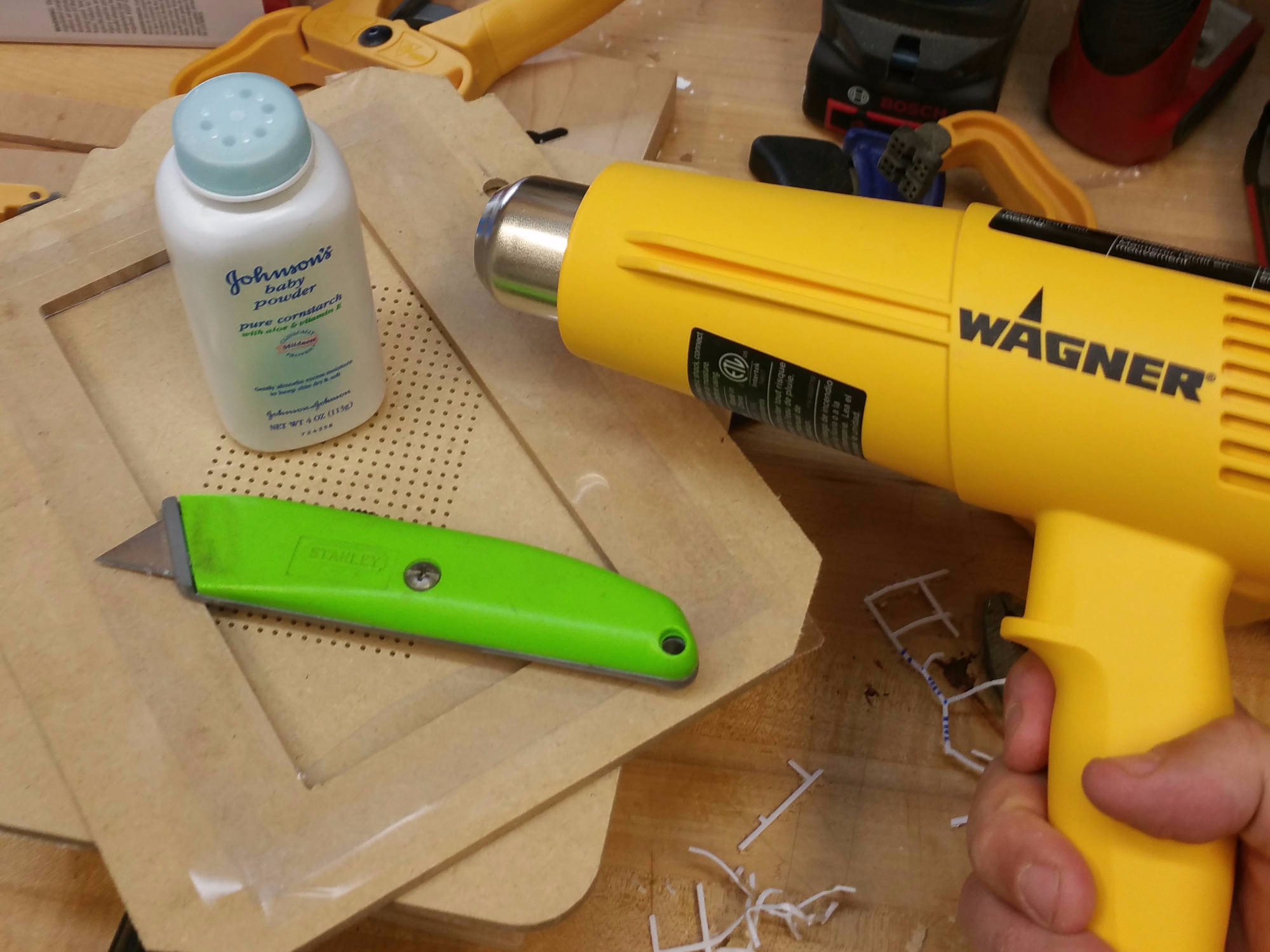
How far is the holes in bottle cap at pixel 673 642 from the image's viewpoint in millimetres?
494

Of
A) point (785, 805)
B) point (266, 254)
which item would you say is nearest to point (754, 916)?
point (785, 805)

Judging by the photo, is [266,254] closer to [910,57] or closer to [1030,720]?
[1030,720]

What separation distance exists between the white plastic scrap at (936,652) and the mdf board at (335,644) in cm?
14

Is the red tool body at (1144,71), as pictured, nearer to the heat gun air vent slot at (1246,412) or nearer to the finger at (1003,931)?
the heat gun air vent slot at (1246,412)

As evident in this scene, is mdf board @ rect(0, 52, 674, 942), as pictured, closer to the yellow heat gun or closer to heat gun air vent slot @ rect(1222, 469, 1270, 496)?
the yellow heat gun

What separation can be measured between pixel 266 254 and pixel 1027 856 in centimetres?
44

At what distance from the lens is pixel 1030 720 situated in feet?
1.68

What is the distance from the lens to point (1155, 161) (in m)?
0.86

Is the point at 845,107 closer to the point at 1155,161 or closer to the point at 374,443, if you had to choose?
the point at 1155,161

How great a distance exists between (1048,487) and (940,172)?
1.24ft

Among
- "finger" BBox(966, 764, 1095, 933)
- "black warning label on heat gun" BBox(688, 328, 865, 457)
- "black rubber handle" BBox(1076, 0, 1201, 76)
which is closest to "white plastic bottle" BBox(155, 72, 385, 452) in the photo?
"black warning label on heat gun" BBox(688, 328, 865, 457)

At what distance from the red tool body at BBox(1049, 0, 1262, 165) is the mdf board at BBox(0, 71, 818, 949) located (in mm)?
451

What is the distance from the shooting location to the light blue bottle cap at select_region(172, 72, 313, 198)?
44 cm

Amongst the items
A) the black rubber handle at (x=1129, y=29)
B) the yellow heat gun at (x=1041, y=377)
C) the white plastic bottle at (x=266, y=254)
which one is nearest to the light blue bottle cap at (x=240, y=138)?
the white plastic bottle at (x=266, y=254)
